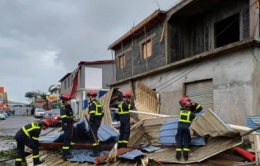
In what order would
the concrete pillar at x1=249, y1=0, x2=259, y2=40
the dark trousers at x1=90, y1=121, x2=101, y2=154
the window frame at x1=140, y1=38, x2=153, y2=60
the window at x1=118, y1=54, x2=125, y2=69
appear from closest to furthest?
1. the dark trousers at x1=90, y1=121, x2=101, y2=154
2. the concrete pillar at x1=249, y1=0, x2=259, y2=40
3. the window frame at x1=140, y1=38, x2=153, y2=60
4. the window at x1=118, y1=54, x2=125, y2=69

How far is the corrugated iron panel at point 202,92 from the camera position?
11.5 metres

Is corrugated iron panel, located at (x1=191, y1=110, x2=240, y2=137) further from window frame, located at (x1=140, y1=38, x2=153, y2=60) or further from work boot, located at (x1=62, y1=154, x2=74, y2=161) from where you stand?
window frame, located at (x1=140, y1=38, x2=153, y2=60)

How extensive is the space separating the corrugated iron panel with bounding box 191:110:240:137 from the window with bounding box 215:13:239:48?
6520 millimetres

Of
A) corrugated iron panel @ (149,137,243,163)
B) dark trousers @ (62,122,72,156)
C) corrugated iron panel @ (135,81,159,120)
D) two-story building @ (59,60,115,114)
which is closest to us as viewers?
corrugated iron panel @ (149,137,243,163)

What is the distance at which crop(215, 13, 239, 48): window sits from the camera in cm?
1283

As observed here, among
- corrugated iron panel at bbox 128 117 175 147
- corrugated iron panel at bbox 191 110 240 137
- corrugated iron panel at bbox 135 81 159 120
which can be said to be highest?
corrugated iron panel at bbox 135 81 159 120

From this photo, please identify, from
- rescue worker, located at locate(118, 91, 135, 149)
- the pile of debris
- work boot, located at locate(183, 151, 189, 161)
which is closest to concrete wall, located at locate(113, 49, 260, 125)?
the pile of debris

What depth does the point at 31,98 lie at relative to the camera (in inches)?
3364

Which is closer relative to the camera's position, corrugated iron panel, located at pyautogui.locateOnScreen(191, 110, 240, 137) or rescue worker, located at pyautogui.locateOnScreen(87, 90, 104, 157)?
corrugated iron panel, located at pyautogui.locateOnScreen(191, 110, 240, 137)

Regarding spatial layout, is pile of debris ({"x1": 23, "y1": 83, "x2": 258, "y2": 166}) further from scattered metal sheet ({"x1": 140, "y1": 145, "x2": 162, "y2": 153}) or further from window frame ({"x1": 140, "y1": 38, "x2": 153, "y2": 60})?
window frame ({"x1": 140, "y1": 38, "x2": 153, "y2": 60})

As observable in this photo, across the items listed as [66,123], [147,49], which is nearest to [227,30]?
[147,49]

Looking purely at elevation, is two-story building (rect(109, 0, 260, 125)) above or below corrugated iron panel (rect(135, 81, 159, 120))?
above

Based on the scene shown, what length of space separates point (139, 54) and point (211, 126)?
11.8 m

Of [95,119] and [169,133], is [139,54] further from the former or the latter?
[95,119]
